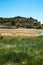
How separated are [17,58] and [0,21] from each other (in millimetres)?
174436

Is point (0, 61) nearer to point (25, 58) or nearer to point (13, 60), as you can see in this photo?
point (13, 60)

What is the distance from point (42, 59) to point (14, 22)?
15058 cm

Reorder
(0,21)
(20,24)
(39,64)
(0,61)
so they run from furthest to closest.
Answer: (0,21), (20,24), (0,61), (39,64)

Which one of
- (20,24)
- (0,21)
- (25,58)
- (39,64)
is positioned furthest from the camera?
(0,21)

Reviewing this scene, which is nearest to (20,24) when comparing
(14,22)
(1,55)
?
(14,22)

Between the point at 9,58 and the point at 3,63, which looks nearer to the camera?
the point at 3,63

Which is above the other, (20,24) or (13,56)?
(13,56)

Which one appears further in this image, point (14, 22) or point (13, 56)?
point (14, 22)

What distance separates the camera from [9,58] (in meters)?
18.0

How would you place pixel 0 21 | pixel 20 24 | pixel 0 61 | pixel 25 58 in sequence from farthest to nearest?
pixel 0 21 < pixel 20 24 < pixel 25 58 < pixel 0 61

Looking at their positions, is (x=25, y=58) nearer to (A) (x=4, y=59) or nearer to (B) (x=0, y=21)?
(A) (x=4, y=59)

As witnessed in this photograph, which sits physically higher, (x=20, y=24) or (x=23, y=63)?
(x=23, y=63)

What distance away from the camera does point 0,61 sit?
17094mm

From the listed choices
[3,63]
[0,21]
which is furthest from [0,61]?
[0,21]
